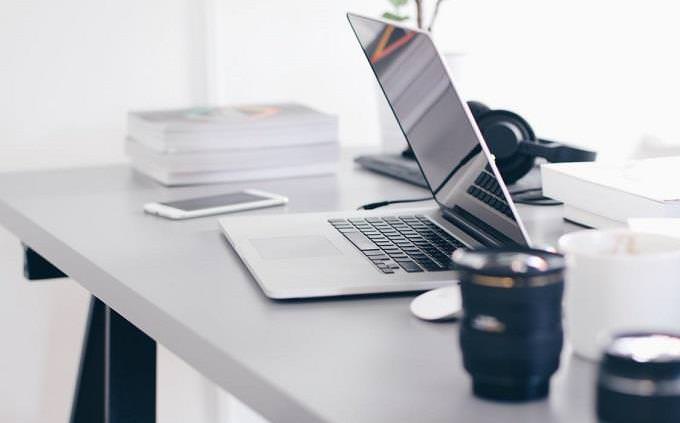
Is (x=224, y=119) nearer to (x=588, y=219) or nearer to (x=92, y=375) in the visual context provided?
(x=92, y=375)

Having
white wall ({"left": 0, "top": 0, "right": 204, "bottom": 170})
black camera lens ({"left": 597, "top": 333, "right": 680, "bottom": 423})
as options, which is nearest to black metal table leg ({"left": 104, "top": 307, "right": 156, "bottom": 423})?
white wall ({"left": 0, "top": 0, "right": 204, "bottom": 170})

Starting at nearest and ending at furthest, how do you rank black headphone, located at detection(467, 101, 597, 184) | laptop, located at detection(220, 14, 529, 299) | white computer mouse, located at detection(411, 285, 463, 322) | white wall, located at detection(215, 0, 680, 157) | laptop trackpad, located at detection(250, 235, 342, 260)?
1. white computer mouse, located at detection(411, 285, 463, 322)
2. laptop, located at detection(220, 14, 529, 299)
3. laptop trackpad, located at detection(250, 235, 342, 260)
4. black headphone, located at detection(467, 101, 597, 184)
5. white wall, located at detection(215, 0, 680, 157)

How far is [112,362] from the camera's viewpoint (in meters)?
1.48

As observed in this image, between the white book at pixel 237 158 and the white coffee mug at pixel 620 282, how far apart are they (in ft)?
3.06

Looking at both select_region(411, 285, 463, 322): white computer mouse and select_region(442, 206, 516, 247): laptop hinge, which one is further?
select_region(442, 206, 516, 247): laptop hinge

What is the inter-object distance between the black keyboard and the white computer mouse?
0.10 metres

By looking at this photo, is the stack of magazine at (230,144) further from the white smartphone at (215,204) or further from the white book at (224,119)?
the white smartphone at (215,204)

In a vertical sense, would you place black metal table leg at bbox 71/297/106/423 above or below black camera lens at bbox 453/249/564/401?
below

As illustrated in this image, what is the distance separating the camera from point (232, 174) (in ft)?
5.39

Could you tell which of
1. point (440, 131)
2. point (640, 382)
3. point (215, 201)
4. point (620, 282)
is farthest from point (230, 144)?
point (640, 382)

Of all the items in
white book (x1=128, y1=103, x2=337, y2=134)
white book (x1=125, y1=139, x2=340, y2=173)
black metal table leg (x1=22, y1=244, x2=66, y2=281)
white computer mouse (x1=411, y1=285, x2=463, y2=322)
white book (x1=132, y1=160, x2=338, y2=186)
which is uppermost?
white book (x1=128, y1=103, x2=337, y2=134)

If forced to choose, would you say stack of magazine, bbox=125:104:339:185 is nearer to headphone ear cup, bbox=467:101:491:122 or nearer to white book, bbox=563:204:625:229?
headphone ear cup, bbox=467:101:491:122

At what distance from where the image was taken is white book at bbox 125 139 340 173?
1.60m

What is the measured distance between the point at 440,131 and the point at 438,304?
0.94 feet
